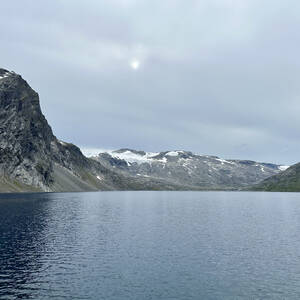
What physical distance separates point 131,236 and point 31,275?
123 feet

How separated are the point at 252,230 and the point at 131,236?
39036 millimetres

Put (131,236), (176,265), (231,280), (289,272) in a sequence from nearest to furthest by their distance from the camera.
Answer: (231,280), (289,272), (176,265), (131,236)

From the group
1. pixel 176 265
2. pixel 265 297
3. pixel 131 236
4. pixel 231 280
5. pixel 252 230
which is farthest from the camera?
pixel 252 230

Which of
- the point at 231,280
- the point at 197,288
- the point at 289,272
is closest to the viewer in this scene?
the point at 197,288

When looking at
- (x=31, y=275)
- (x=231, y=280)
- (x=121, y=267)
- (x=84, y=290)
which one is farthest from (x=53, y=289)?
(x=231, y=280)

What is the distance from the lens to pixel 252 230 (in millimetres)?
101562

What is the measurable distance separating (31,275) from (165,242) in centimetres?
3530

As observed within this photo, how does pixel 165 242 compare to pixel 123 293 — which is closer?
pixel 123 293

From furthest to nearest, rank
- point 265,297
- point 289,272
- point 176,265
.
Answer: point 176,265
point 289,272
point 265,297

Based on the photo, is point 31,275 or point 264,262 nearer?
point 31,275

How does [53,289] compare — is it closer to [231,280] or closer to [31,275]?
[31,275]


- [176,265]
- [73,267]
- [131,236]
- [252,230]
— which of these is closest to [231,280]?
[176,265]

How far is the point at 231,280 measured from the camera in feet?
167

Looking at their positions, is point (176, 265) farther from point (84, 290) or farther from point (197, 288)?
point (84, 290)
